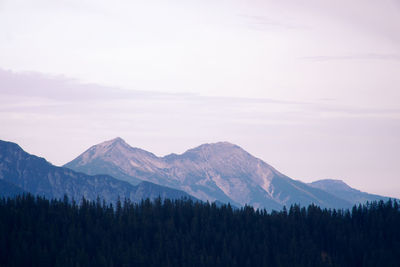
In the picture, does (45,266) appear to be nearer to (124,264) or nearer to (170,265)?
(124,264)

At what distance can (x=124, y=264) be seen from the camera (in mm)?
195250

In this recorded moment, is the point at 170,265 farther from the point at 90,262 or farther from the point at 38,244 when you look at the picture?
the point at 38,244

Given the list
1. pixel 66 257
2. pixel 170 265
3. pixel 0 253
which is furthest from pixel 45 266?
pixel 170 265

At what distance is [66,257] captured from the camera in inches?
7559

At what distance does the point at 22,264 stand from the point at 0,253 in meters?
13.4

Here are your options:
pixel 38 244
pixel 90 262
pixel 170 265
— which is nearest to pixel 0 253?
pixel 38 244

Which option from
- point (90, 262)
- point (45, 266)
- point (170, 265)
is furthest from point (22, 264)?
point (170, 265)

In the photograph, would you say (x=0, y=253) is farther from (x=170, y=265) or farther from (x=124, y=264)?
(x=170, y=265)

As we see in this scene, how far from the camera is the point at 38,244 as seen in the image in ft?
656

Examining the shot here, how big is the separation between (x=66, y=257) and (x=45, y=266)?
6789 mm

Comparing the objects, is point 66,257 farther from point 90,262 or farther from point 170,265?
point 170,265

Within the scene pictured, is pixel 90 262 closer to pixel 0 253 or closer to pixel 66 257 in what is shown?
pixel 66 257

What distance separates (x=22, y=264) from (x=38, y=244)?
449 inches

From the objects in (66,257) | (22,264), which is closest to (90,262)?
(66,257)
